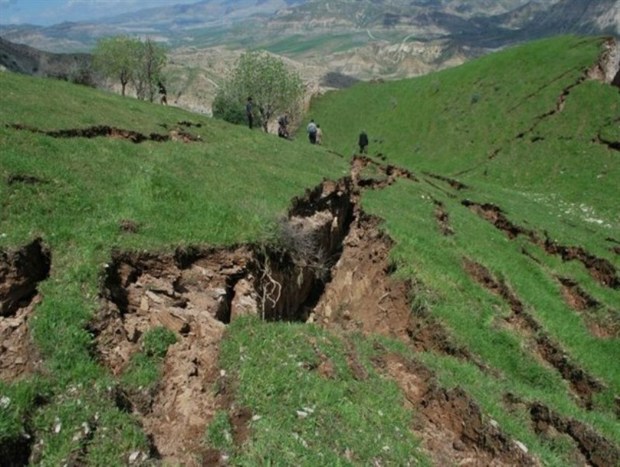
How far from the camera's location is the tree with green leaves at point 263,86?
3009 inches

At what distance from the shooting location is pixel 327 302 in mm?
23188

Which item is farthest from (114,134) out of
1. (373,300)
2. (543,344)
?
(543,344)

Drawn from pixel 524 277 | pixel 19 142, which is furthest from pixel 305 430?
pixel 524 277

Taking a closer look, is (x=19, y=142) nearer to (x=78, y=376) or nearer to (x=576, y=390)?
(x=78, y=376)

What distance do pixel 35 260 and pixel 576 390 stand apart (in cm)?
1778

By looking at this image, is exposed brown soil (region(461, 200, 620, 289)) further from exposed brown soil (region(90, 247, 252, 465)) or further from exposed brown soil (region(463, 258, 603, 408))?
exposed brown soil (region(90, 247, 252, 465))

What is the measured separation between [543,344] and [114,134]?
21185 mm

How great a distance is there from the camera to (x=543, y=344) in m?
20.7

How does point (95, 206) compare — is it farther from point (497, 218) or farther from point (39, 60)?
point (39, 60)

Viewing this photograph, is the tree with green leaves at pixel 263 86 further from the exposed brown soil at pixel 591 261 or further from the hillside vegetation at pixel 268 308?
the exposed brown soil at pixel 591 261

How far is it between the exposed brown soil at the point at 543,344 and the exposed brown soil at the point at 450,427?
27.1 feet

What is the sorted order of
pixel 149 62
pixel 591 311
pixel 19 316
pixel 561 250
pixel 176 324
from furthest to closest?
1. pixel 149 62
2. pixel 561 250
3. pixel 591 311
4. pixel 176 324
5. pixel 19 316

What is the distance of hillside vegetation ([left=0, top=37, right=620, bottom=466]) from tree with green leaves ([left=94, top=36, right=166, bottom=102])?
54451mm

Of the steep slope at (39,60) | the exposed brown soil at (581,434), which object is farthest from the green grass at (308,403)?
the steep slope at (39,60)
